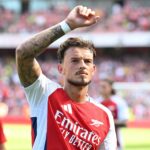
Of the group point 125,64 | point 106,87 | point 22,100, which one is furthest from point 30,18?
point 106,87

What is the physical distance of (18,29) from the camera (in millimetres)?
27078

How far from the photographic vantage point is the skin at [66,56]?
3.36 m

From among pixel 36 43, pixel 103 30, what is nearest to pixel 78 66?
pixel 36 43

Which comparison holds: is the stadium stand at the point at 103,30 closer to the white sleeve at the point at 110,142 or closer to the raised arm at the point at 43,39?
the white sleeve at the point at 110,142

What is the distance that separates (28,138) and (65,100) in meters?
12.3

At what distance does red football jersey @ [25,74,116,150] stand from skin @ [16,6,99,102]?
6 centimetres

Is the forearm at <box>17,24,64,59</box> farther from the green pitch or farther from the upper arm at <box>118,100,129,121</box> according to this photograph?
the green pitch

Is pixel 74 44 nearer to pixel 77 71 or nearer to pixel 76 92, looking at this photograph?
pixel 77 71

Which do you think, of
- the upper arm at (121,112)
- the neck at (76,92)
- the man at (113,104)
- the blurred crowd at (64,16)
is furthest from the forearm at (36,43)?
the blurred crowd at (64,16)

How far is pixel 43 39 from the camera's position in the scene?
135 inches

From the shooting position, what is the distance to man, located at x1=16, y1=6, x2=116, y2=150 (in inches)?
136

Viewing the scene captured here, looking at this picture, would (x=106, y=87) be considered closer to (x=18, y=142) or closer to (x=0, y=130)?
(x=0, y=130)

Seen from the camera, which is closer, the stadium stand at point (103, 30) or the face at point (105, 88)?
the face at point (105, 88)

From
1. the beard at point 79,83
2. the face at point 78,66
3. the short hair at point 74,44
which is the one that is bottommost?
the beard at point 79,83
